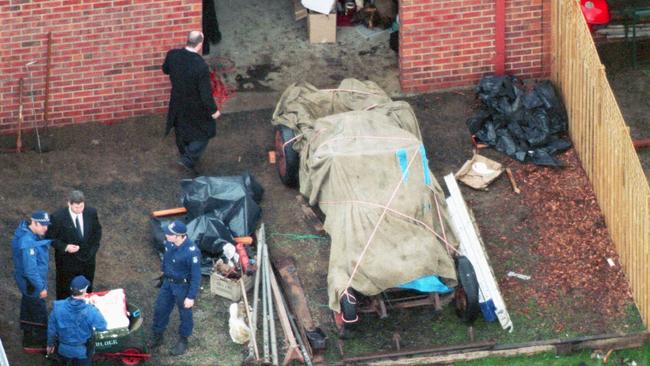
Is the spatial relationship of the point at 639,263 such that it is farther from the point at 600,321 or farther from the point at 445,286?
the point at 445,286

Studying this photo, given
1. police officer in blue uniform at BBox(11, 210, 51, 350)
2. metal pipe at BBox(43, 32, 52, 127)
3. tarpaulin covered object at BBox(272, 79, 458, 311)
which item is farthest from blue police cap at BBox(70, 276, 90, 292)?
metal pipe at BBox(43, 32, 52, 127)

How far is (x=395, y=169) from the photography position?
19141 mm

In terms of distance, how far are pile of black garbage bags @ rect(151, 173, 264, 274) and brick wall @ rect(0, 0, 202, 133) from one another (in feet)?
6.10

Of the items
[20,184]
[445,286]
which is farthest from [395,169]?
[20,184]

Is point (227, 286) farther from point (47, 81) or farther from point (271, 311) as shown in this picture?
point (47, 81)

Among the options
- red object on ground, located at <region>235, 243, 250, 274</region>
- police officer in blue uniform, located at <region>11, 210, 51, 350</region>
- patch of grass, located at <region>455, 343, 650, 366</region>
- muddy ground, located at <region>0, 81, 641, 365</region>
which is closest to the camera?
police officer in blue uniform, located at <region>11, 210, 51, 350</region>

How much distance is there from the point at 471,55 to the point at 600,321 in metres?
4.31

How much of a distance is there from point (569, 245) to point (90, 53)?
6.04 meters

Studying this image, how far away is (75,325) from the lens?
681 inches

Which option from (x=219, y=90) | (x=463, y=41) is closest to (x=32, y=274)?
(x=219, y=90)

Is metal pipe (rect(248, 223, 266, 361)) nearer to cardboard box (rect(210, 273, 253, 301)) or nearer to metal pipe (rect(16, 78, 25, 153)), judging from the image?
cardboard box (rect(210, 273, 253, 301))

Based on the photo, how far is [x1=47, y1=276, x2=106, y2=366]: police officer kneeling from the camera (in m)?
17.2

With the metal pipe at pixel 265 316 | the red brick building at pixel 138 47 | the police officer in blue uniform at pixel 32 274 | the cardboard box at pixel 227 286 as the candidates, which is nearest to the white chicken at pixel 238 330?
the metal pipe at pixel 265 316

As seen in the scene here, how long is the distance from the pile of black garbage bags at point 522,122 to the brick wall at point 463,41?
1.62 ft
